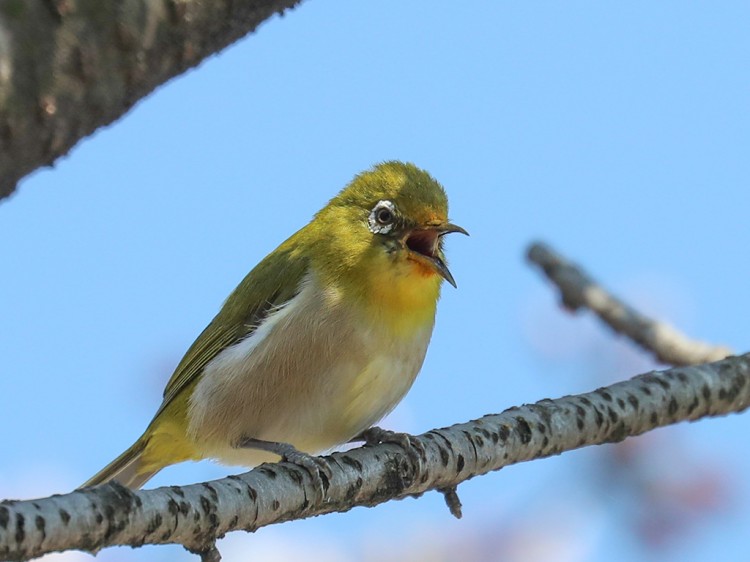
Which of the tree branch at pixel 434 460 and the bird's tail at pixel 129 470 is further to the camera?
the bird's tail at pixel 129 470

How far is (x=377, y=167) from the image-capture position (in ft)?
18.7

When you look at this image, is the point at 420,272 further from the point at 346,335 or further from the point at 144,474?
the point at 144,474

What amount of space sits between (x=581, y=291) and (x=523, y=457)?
1.63 m

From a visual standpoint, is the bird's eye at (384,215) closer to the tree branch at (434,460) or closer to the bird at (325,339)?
the bird at (325,339)

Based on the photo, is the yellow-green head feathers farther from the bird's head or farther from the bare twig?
the bare twig

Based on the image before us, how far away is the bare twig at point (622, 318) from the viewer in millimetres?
5293

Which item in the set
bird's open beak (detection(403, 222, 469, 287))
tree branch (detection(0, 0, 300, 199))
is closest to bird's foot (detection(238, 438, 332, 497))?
bird's open beak (detection(403, 222, 469, 287))

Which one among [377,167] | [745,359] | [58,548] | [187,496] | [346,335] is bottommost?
[58,548]

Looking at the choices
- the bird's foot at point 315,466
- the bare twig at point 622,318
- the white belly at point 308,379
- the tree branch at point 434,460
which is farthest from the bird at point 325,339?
the bare twig at point 622,318

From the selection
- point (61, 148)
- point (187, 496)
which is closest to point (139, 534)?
point (187, 496)

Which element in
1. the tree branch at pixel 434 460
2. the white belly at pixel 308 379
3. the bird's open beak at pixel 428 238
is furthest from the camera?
the bird's open beak at pixel 428 238

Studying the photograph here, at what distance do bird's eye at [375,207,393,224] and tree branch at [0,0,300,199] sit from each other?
2852mm

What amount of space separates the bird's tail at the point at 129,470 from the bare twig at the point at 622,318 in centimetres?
257

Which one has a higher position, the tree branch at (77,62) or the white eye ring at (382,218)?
the white eye ring at (382,218)
